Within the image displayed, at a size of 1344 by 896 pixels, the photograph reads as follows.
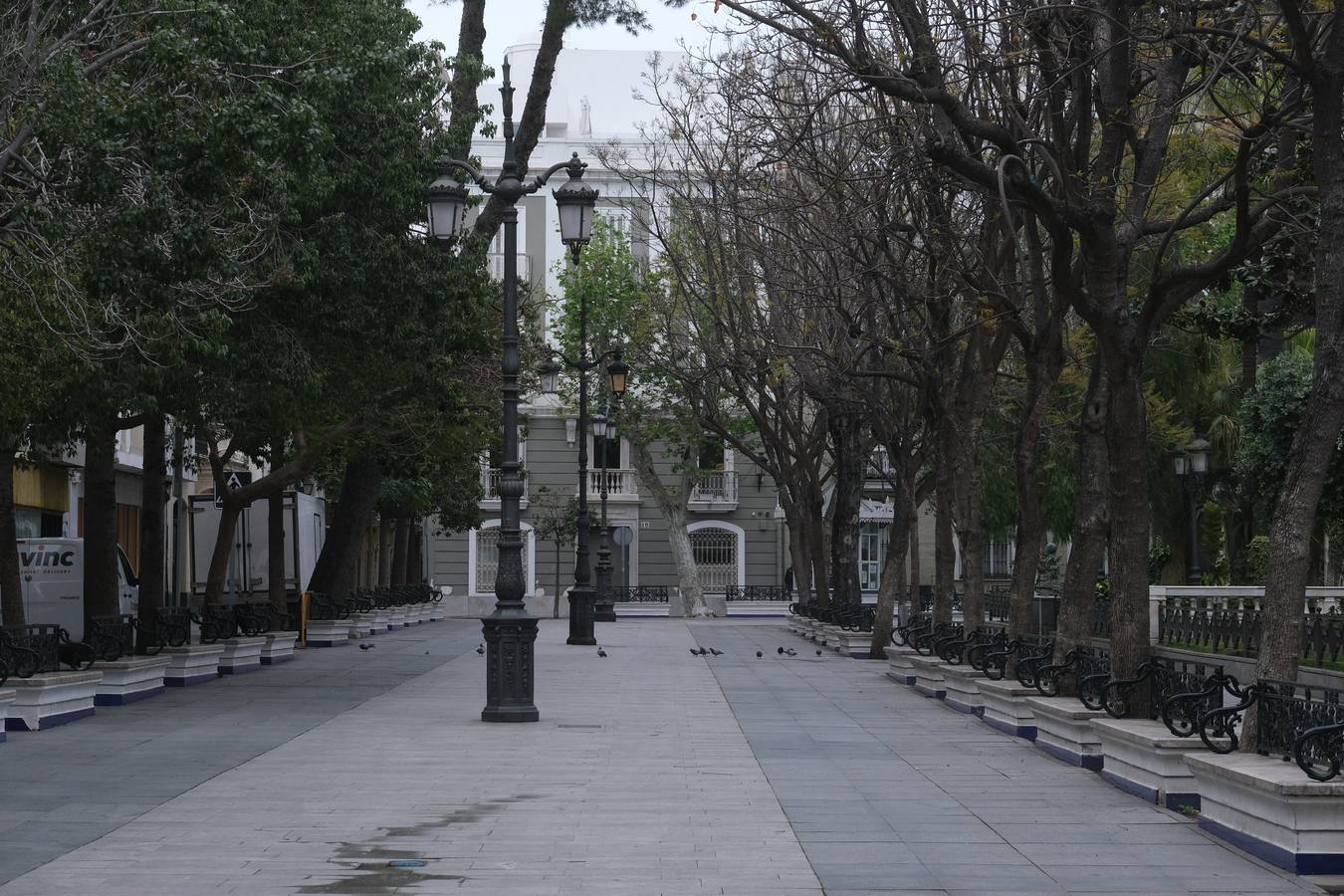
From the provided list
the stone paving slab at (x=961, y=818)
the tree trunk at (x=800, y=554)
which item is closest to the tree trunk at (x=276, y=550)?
the tree trunk at (x=800, y=554)

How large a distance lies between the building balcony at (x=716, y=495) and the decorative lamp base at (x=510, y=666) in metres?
41.0

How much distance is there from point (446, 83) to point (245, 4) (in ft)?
20.1

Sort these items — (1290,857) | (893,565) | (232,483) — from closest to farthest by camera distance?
(1290,857) < (893,565) < (232,483)

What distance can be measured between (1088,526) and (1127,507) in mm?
2188

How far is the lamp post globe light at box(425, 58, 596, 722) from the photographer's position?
53.5 ft

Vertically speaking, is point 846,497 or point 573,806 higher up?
point 846,497

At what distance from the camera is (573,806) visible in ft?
35.4

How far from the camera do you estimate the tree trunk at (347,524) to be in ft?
107

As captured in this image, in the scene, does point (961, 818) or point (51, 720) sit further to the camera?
point (51, 720)

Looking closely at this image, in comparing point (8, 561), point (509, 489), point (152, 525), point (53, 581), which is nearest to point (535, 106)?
point (152, 525)

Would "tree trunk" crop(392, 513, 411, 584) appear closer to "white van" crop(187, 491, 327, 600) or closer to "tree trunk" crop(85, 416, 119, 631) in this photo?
"white van" crop(187, 491, 327, 600)

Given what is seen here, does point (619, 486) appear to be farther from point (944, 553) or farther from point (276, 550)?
point (944, 553)

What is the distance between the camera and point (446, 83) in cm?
2166

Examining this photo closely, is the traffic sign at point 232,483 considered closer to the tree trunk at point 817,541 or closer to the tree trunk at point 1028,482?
the tree trunk at point 817,541
